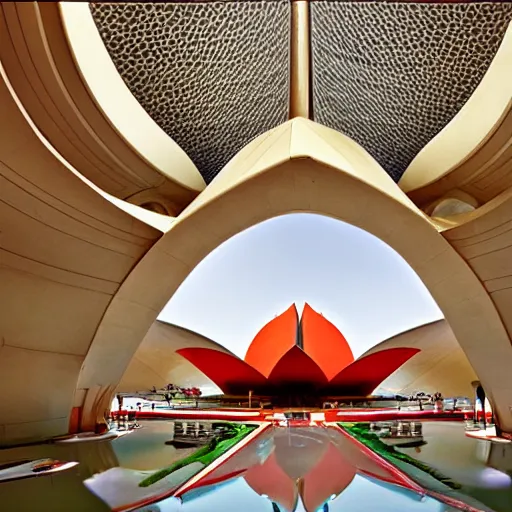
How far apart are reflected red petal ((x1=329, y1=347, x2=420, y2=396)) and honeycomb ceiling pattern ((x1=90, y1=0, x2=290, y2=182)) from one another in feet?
23.0

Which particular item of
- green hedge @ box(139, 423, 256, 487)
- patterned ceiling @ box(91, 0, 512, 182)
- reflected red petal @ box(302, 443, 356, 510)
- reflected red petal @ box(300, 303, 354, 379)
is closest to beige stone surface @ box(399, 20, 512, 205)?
patterned ceiling @ box(91, 0, 512, 182)

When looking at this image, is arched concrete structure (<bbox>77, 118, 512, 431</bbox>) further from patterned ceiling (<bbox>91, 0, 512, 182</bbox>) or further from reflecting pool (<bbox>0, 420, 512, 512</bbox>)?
patterned ceiling (<bbox>91, 0, 512, 182</bbox>)

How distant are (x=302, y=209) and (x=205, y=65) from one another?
342 centimetres

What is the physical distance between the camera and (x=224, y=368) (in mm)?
13555

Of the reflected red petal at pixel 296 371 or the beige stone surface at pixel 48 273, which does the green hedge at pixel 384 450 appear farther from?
the reflected red petal at pixel 296 371

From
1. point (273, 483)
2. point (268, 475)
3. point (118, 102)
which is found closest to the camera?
point (273, 483)

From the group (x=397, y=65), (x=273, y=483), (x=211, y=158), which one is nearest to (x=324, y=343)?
(x=211, y=158)

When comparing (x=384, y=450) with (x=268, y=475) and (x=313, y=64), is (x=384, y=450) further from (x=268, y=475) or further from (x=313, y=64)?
(x=313, y=64)

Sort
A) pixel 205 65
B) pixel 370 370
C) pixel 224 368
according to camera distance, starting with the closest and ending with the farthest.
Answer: pixel 205 65
pixel 370 370
pixel 224 368

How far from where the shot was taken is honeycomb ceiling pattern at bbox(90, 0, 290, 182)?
23.3 feet

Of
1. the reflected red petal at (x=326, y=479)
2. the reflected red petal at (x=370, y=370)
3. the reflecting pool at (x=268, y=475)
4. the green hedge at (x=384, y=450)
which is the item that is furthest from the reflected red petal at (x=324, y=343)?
the reflected red petal at (x=326, y=479)

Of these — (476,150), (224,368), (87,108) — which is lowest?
(224,368)

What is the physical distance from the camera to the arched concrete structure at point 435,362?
1245 centimetres

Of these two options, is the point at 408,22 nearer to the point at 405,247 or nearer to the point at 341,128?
the point at 341,128
